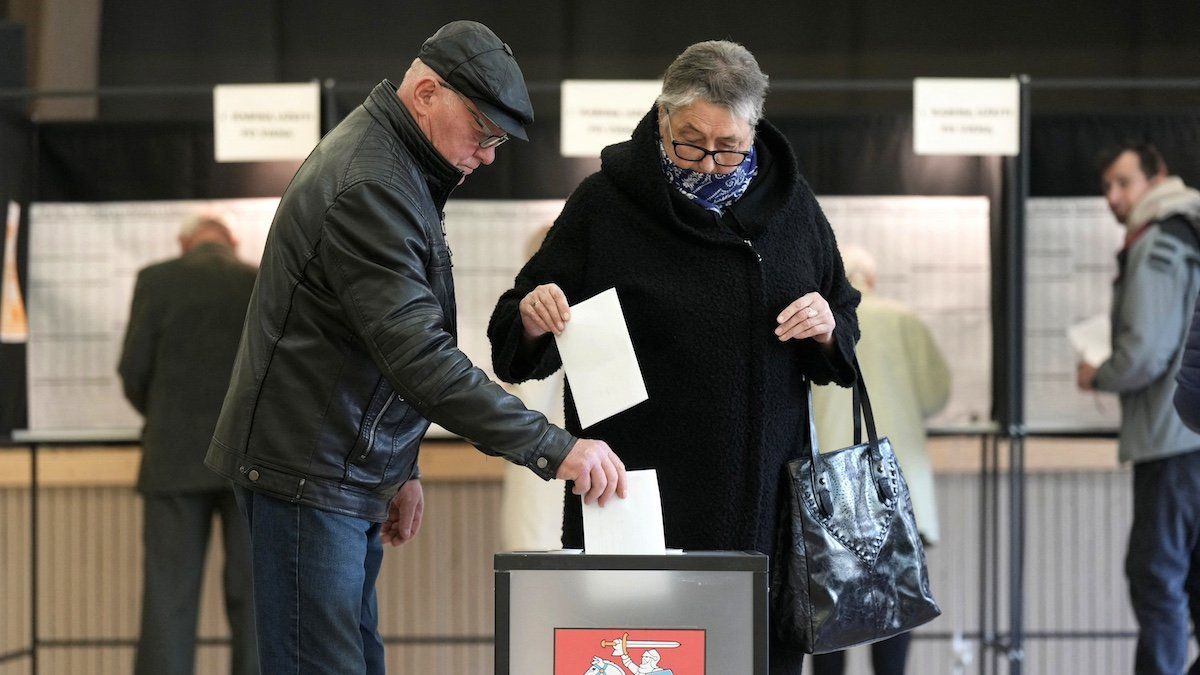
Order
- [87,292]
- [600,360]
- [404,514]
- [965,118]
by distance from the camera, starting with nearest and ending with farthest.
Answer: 1. [600,360]
2. [404,514]
3. [965,118]
4. [87,292]

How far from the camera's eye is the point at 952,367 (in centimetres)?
423

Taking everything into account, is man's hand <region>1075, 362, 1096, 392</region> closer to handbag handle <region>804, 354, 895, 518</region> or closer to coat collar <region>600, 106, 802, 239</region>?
handbag handle <region>804, 354, 895, 518</region>

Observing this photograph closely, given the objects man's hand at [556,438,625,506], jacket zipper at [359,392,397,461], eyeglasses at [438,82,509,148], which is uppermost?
eyeglasses at [438,82,509,148]

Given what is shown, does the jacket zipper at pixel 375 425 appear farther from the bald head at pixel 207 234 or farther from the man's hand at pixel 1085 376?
the man's hand at pixel 1085 376

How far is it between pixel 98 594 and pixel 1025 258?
319 cm

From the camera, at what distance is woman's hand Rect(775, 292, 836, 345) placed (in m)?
2.09

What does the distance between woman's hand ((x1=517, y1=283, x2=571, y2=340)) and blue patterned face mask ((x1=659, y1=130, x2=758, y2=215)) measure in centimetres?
26

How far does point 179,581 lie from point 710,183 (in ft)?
8.79

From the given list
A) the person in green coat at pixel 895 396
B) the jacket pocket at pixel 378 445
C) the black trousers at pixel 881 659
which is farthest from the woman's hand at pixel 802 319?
Answer: the black trousers at pixel 881 659

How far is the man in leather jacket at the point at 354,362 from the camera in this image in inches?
77.7

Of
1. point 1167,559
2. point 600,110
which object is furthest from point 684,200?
point 1167,559

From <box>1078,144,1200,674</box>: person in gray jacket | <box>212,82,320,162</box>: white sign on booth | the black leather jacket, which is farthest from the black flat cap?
<box>1078,144,1200,674</box>: person in gray jacket

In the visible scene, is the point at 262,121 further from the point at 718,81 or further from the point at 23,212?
the point at 718,81

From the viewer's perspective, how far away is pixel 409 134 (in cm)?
211
